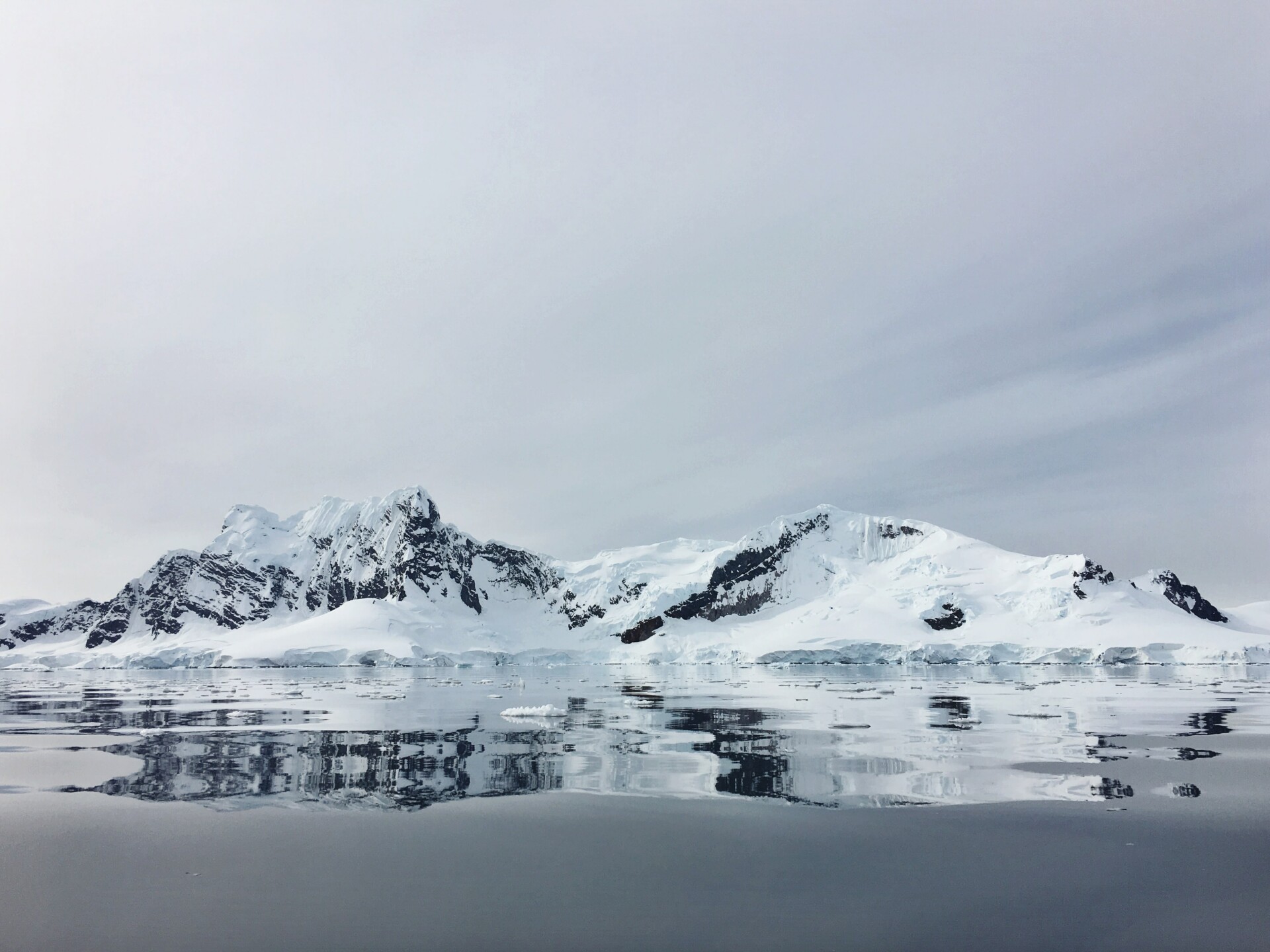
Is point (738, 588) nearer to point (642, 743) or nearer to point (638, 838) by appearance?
point (642, 743)

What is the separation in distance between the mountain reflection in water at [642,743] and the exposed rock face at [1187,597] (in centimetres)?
15035

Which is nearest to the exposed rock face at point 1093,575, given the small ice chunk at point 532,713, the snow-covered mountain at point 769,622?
the snow-covered mountain at point 769,622

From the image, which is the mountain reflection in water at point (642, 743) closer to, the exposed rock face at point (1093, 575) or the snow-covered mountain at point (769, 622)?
the snow-covered mountain at point (769, 622)

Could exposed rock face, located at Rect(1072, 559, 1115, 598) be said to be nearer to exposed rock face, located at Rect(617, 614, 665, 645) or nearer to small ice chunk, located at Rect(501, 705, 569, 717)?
exposed rock face, located at Rect(617, 614, 665, 645)

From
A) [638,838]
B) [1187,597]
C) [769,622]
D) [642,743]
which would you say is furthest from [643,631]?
[638,838]

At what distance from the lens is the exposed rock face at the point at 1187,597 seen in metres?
170

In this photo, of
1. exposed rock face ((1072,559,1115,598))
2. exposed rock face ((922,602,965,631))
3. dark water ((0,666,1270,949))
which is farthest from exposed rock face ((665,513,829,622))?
dark water ((0,666,1270,949))

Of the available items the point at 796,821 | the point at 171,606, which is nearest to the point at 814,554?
the point at 171,606

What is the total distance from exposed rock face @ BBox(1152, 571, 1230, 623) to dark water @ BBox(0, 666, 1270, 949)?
586 ft

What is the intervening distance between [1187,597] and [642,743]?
650ft

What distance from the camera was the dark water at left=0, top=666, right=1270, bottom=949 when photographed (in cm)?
787

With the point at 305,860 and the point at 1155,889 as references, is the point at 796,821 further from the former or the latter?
the point at 305,860

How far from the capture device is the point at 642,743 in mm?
21703

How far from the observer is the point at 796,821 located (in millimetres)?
12086
